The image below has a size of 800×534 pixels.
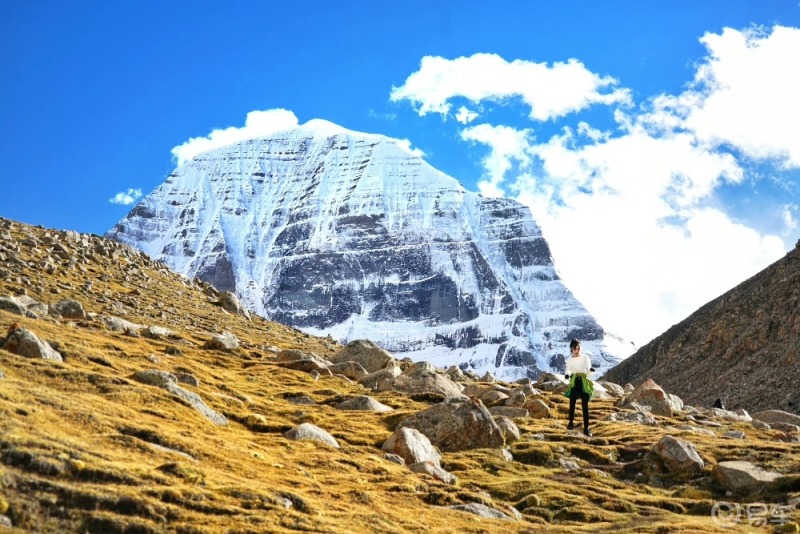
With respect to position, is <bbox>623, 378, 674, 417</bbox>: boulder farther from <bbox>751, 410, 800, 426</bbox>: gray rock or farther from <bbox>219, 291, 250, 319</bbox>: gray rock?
<bbox>219, 291, 250, 319</bbox>: gray rock

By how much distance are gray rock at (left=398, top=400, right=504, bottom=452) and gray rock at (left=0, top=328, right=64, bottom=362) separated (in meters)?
13.1

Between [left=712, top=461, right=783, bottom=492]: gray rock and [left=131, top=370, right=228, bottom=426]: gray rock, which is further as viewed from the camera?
[left=131, top=370, right=228, bottom=426]: gray rock

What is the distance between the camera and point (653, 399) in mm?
47812

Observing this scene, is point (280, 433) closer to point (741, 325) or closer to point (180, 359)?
point (180, 359)

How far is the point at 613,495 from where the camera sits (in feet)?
78.7

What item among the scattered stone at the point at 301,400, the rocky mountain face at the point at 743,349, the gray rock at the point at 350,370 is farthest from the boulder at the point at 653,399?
the rocky mountain face at the point at 743,349

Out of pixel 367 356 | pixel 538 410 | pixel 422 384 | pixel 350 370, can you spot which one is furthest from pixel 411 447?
pixel 367 356

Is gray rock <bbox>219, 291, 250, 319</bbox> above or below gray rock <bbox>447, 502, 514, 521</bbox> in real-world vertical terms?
above

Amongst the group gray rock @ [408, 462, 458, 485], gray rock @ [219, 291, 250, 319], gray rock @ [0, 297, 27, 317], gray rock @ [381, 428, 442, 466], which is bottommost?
gray rock @ [408, 462, 458, 485]

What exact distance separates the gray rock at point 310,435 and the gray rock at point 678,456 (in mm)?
11952

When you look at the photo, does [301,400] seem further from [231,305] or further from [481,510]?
[231,305]

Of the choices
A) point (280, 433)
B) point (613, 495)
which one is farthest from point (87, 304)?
point (613, 495)

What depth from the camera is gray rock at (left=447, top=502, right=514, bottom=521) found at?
19.9 meters

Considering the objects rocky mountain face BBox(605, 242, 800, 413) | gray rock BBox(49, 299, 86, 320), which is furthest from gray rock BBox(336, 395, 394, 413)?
rocky mountain face BBox(605, 242, 800, 413)
